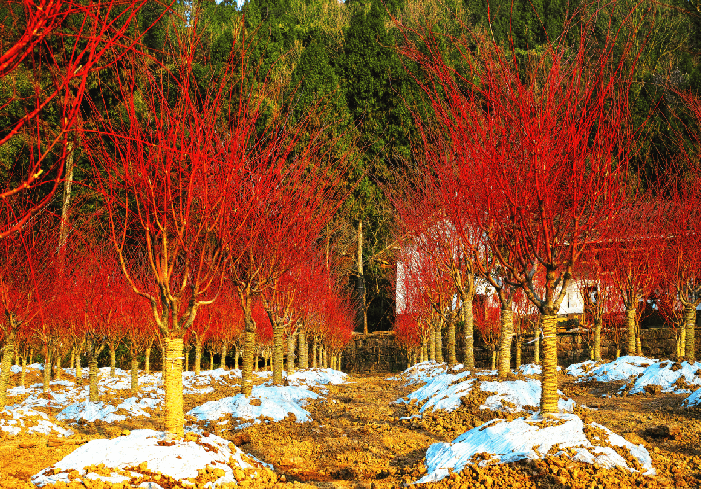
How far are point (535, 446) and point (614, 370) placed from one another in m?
10.0

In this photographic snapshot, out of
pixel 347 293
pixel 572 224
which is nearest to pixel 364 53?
pixel 347 293

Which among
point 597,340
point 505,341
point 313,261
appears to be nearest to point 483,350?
point 597,340

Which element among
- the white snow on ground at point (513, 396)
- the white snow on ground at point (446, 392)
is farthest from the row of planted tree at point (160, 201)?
the white snow on ground at point (513, 396)

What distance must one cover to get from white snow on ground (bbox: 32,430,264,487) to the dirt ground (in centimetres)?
32

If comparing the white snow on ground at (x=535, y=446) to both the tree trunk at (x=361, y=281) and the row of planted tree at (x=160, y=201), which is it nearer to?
the row of planted tree at (x=160, y=201)

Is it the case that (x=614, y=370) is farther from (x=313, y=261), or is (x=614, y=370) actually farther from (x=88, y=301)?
(x=88, y=301)

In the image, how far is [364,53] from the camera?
109 ft

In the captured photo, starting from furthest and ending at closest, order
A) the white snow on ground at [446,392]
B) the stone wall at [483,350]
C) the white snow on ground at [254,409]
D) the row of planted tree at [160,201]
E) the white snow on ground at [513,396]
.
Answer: the stone wall at [483,350], the white snow on ground at [446,392], the white snow on ground at [254,409], the white snow on ground at [513,396], the row of planted tree at [160,201]

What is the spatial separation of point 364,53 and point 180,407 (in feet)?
100

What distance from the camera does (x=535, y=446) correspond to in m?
5.20

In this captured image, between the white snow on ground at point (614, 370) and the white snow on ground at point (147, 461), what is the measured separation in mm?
10884

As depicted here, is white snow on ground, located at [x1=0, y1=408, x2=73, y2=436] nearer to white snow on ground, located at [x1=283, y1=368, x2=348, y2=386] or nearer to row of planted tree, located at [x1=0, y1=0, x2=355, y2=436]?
row of planted tree, located at [x1=0, y1=0, x2=355, y2=436]

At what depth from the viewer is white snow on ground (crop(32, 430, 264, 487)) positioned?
15.9 feet

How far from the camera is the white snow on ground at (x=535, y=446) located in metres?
5.05
